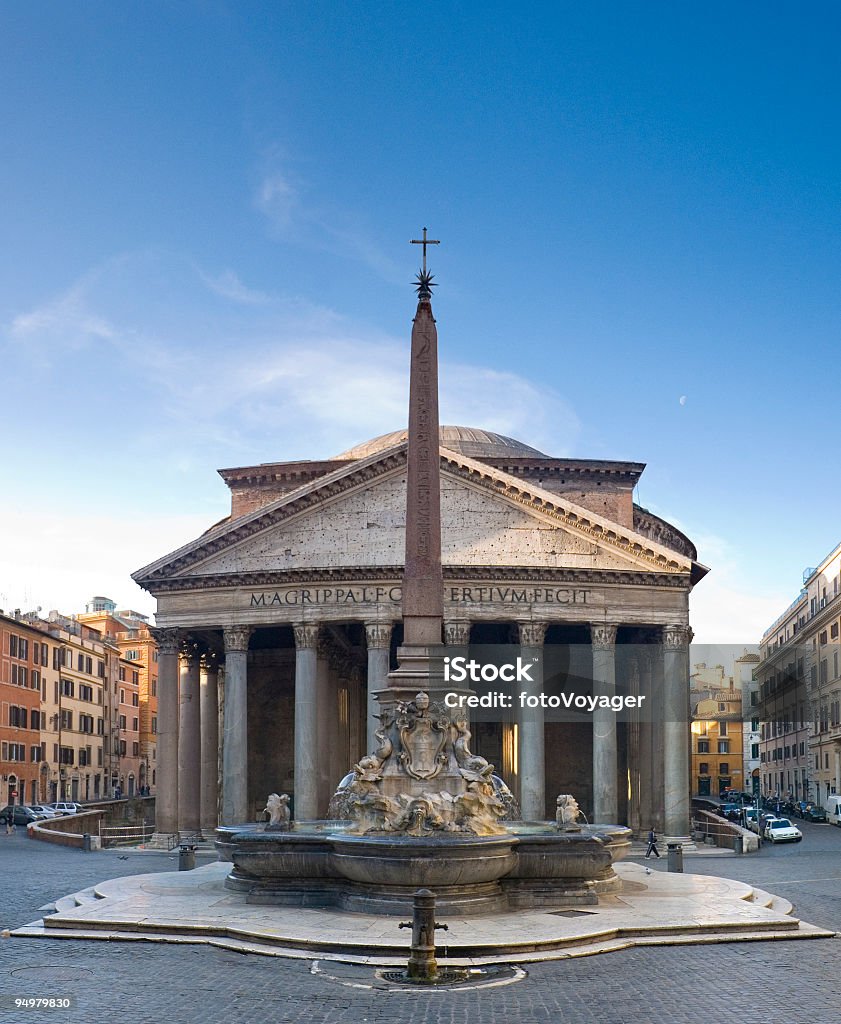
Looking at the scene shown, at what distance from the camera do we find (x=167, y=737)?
39.7m

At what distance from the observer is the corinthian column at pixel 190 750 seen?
42188 millimetres

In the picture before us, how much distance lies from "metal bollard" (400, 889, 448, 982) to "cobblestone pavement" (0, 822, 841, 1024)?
1.16 ft

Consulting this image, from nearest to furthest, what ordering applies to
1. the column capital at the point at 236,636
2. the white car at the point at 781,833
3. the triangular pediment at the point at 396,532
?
the triangular pediment at the point at 396,532, the column capital at the point at 236,636, the white car at the point at 781,833

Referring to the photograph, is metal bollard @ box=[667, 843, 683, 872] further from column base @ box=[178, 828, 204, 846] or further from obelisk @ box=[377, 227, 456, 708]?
column base @ box=[178, 828, 204, 846]

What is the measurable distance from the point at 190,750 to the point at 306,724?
6172 mm

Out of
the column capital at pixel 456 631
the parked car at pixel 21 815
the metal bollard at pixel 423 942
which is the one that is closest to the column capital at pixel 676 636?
the column capital at pixel 456 631

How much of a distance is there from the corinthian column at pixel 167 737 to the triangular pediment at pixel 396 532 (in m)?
2.13

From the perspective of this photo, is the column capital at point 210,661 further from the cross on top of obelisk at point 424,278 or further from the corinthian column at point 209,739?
the cross on top of obelisk at point 424,278

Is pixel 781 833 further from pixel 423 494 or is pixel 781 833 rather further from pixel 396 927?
pixel 396 927

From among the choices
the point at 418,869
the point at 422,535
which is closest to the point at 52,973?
the point at 418,869

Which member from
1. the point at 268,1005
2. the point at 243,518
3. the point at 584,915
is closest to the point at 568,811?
the point at 584,915

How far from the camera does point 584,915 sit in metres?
15.5

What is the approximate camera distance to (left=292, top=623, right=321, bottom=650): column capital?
38.4m

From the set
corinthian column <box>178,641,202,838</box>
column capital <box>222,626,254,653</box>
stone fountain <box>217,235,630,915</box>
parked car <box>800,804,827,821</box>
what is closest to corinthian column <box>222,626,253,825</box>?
column capital <box>222,626,254,653</box>
